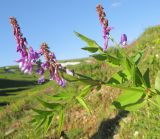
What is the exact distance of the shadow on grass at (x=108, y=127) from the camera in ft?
28.8

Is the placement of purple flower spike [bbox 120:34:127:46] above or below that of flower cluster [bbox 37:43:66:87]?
above

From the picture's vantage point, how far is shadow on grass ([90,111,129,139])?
8789 millimetres

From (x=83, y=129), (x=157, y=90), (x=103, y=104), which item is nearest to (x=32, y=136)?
(x=83, y=129)

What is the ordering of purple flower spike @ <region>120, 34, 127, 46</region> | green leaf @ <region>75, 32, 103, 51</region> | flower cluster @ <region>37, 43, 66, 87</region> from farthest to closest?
purple flower spike @ <region>120, 34, 127, 46</region>
green leaf @ <region>75, 32, 103, 51</region>
flower cluster @ <region>37, 43, 66, 87</region>

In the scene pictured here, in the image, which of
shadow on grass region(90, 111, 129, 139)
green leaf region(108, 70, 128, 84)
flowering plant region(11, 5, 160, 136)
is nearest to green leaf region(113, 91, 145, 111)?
flowering plant region(11, 5, 160, 136)

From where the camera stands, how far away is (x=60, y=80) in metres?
2.63

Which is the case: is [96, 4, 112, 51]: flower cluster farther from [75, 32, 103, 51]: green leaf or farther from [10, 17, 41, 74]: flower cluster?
[10, 17, 41, 74]: flower cluster

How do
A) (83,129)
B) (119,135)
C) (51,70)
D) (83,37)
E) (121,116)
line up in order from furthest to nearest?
(83,129) < (121,116) < (119,135) < (83,37) < (51,70)

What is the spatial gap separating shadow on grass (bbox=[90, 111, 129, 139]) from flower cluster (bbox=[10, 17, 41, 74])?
19.8 ft

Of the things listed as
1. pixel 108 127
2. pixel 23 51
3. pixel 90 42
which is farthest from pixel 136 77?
pixel 108 127

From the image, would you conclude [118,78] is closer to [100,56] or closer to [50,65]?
[100,56]

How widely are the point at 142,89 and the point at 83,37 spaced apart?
1.95 ft

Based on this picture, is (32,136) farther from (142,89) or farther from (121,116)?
(142,89)

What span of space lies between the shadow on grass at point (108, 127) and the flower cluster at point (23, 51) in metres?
6.05
